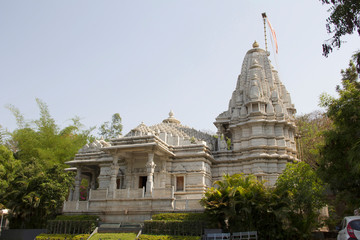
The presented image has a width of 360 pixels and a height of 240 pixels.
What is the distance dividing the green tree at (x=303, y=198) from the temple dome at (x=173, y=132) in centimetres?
831

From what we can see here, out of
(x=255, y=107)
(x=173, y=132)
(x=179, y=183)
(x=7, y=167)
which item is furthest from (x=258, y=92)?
(x=7, y=167)

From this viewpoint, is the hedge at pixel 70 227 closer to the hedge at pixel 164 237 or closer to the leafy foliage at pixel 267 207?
the hedge at pixel 164 237

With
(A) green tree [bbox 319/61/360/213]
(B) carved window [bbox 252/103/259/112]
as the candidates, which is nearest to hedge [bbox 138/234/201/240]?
(A) green tree [bbox 319/61/360/213]

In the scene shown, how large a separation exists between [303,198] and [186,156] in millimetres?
9146

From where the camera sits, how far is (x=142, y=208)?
64.8 feet

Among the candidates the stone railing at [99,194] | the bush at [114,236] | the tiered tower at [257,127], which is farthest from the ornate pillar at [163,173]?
the bush at [114,236]

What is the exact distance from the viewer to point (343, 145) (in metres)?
13.9

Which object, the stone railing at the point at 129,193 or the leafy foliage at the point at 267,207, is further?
the stone railing at the point at 129,193

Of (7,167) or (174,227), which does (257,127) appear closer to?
A: (174,227)

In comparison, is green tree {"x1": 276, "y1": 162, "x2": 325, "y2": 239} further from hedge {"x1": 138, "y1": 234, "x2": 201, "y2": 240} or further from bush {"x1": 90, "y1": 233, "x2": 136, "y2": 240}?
bush {"x1": 90, "y1": 233, "x2": 136, "y2": 240}

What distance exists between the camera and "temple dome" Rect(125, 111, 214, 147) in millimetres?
24406

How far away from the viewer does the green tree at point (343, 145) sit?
1327 centimetres

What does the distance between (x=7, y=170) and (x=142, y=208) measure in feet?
45.1

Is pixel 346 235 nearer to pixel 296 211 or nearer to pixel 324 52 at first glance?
pixel 324 52
